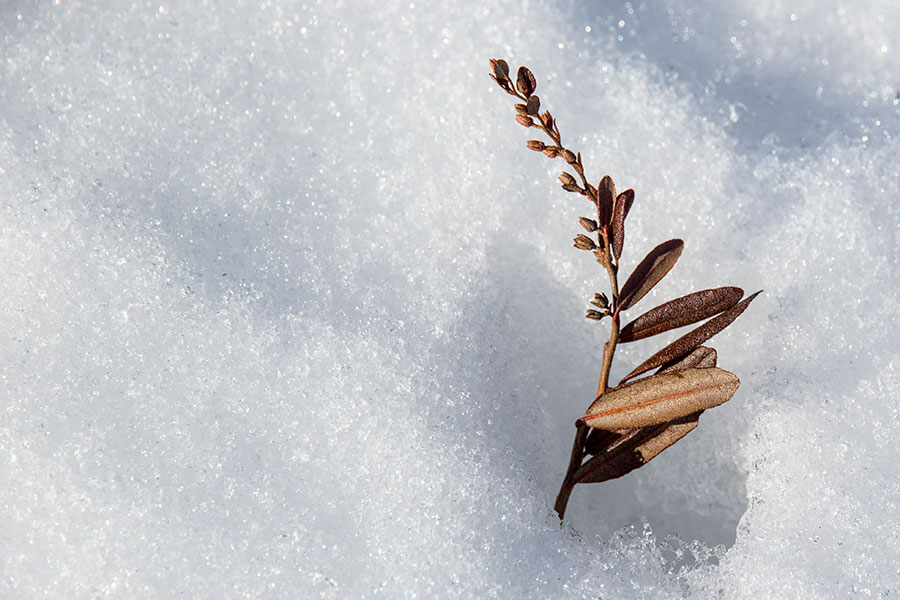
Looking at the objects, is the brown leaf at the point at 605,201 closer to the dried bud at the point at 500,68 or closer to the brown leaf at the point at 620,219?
the brown leaf at the point at 620,219

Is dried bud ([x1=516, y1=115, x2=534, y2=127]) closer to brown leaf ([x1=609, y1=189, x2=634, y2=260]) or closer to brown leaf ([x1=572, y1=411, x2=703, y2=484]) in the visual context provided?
brown leaf ([x1=609, y1=189, x2=634, y2=260])

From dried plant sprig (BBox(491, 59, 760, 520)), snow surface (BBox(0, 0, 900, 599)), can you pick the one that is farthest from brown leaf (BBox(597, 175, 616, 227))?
snow surface (BBox(0, 0, 900, 599))

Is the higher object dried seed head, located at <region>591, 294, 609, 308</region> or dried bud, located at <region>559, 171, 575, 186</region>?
dried bud, located at <region>559, 171, 575, 186</region>

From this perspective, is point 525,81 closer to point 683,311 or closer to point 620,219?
point 620,219

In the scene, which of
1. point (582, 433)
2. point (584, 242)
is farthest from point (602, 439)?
point (584, 242)

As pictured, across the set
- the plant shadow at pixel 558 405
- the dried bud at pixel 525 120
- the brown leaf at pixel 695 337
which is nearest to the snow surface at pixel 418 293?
the plant shadow at pixel 558 405

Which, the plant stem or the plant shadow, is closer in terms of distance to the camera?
the plant stem
